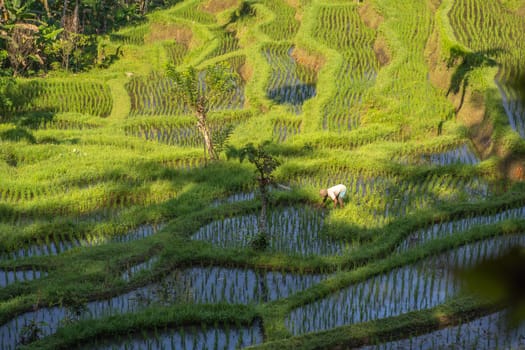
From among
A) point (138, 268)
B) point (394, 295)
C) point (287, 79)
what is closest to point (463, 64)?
point (287, 79)

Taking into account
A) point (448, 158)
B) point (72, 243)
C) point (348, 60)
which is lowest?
point (72, 243)

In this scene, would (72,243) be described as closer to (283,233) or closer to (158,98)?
(283,233)

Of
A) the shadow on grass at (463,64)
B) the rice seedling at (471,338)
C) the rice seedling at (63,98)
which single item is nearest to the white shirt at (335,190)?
the rice seedling at (471,338)

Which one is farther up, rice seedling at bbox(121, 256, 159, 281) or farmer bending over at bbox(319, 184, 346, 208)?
farmer bending over at bbox(319, 184, 346, 208)

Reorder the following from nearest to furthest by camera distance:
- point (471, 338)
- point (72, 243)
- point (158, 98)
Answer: point (471, 338) < point (72, 243) < point (158, 98)

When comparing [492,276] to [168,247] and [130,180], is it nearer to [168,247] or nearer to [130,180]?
[168,247]

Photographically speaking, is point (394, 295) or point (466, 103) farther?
point (466, 103)

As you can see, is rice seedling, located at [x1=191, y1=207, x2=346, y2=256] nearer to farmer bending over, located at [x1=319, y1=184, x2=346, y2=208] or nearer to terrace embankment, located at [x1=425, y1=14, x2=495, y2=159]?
farmer bending over, located at [x1=319, y1=184, x2=346, y2=208]

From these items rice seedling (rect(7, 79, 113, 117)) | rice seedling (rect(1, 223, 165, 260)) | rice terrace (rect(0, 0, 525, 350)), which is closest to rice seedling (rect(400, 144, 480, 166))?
rice terrace (rect(0, 0, 525, 350))

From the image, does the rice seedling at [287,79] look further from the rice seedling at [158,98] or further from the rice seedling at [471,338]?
the rice seedling at [471,338]
